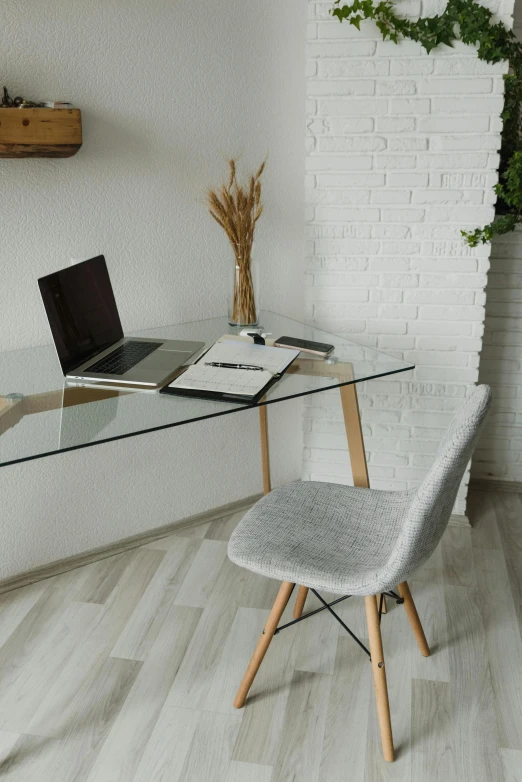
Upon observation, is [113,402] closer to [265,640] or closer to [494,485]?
[265,640]

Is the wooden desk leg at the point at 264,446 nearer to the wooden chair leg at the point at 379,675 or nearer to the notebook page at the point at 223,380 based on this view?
the notebook page at the point at 223,380

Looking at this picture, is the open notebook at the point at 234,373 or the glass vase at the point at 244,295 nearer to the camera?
the open notebook at the point at 234,373

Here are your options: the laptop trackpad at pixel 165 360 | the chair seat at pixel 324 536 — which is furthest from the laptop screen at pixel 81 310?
the chair seat at pixel 324 536

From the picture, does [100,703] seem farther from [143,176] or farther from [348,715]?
[143,176]

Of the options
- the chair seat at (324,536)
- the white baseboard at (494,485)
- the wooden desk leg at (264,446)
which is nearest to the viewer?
the chair seat at (324,536)

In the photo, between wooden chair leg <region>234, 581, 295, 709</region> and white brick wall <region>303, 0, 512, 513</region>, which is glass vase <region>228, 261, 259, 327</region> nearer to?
white brick wall <region>303, 0, 512, 513</region>

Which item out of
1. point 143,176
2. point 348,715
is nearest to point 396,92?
point 143,176

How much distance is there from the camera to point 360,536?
173 cm

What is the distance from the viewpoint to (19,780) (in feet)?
5.19

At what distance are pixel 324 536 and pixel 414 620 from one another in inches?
14.5

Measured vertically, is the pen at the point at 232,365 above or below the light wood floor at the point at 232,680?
above

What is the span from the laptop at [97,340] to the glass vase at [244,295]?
0.66 ft

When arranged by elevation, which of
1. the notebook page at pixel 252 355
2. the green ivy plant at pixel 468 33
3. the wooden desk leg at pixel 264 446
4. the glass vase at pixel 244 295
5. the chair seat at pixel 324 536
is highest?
the green ivy plant at pixel 468 33

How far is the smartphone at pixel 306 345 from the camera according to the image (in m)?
1.97
